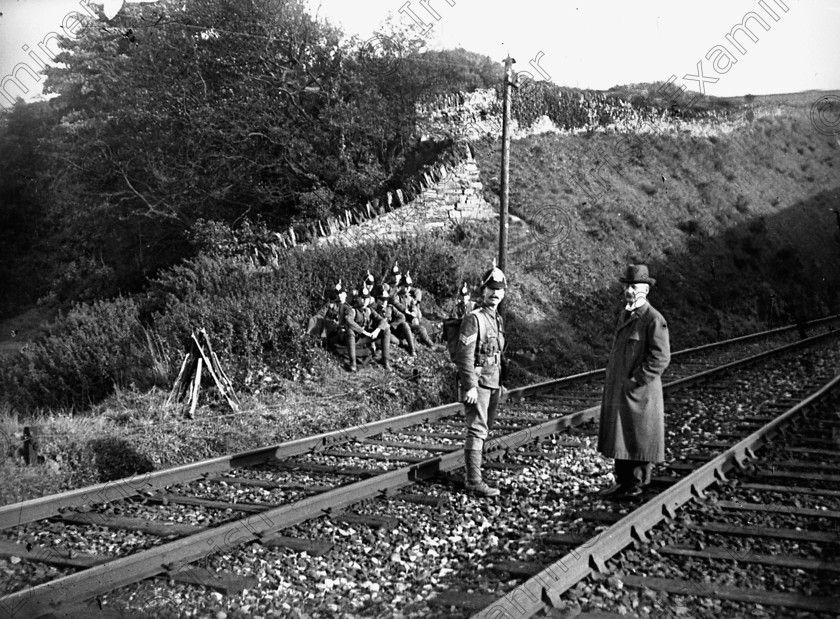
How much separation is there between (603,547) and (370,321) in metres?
10.2

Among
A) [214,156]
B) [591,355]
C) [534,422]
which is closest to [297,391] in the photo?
[534,422]

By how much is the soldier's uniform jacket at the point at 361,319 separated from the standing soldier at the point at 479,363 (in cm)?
708

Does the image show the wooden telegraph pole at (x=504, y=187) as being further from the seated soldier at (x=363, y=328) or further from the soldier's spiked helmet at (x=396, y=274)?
the seated soldier at (x=363, y=328)

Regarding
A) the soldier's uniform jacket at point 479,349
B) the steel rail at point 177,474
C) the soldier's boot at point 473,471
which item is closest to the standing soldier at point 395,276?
the steel rail at point 177,474

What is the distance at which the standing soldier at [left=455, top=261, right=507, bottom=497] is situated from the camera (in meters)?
7.00

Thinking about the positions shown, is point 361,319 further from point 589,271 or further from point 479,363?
point 589,271

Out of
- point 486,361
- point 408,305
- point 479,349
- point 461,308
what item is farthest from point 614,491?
point 408,305

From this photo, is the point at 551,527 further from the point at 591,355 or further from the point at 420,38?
the point at 420,38

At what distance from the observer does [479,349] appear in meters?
7.09

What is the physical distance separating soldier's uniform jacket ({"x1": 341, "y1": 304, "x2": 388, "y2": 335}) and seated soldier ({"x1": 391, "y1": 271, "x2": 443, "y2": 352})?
37.7 inches

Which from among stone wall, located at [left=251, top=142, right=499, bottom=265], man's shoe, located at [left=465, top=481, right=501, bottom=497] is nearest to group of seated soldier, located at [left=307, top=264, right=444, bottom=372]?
stone wall, located at [left=251, top=142, right=499, bottom=265]

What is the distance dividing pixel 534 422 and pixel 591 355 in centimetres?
898

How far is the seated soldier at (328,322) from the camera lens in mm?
14273

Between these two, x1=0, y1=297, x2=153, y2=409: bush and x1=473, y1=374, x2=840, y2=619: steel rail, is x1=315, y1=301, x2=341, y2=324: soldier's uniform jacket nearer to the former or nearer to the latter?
x1=0, y1=297, x2=153, y2=409: bush
